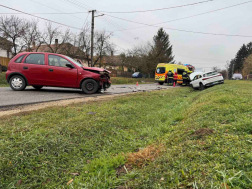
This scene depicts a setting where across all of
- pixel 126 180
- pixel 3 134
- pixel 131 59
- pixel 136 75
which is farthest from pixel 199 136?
pixel 131 59

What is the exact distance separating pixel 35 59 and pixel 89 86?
2730mm

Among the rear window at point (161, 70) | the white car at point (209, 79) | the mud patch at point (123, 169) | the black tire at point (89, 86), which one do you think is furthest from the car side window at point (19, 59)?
the rear window at point (161, 70)

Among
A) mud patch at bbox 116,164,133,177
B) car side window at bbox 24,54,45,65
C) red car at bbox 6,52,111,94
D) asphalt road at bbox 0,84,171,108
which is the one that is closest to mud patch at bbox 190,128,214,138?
mud patch at bbox 116,164,133,177

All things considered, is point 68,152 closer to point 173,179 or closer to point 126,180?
point 126,180

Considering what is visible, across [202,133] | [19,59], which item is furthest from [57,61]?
[202,133]

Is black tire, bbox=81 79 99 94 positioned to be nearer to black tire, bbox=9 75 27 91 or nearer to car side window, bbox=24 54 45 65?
car side window, bbox=24 54 45 65

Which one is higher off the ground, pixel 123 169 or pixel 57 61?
pixel 57 61

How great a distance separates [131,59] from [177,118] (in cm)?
4262

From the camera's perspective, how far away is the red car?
291 inches

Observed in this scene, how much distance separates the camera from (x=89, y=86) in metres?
7.75

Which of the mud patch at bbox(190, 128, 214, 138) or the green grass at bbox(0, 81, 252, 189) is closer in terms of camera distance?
the green grass at bbox(0, 81, 252, 189)

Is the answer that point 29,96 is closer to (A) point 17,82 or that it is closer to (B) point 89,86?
(A) point 17,82

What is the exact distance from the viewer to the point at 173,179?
4.85 ft

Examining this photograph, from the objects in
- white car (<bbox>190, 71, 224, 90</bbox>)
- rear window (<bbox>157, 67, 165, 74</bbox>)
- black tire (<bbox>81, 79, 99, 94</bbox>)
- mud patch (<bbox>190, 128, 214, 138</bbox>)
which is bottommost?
mud patch (<bbox>190, 128, 214, 138</bbox>)
